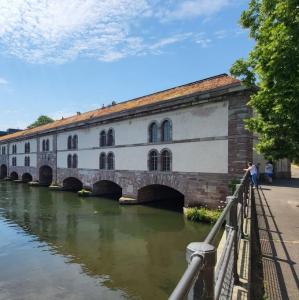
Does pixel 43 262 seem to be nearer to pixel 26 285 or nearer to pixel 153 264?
pixel 26 285

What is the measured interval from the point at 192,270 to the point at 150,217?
53.9 ft

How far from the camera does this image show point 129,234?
14250 millimetres

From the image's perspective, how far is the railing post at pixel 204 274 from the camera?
1697mm

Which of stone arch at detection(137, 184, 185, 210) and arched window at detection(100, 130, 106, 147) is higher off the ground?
arched window at detection(100, 130, 106, 147)

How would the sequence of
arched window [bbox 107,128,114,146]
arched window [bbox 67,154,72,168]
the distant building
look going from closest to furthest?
the distant building < arched window [bbox 107,128,114,146] < arched window [bbox 67,154,72,168]

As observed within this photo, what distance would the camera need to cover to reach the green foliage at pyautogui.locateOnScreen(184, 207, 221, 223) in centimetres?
1524

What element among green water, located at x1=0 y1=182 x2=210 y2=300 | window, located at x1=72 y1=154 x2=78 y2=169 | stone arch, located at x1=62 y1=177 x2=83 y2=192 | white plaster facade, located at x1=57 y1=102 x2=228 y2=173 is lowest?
green water, located at x1=0 y1=182 x2=210 y2=300

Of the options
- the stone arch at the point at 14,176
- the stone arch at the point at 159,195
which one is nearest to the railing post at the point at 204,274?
→ the stone arch at the point at 159,195

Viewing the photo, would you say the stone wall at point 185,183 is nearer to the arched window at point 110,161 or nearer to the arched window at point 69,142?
the arched window at point 110,161

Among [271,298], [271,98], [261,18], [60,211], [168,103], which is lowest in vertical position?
[60,211]

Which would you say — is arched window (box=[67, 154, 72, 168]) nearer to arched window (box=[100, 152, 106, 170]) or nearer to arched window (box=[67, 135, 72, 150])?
arched window (box=[67, 135, 72, 150])

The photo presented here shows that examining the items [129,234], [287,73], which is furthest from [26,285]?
[287,73]

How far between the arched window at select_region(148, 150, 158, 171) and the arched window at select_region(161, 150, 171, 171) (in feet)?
2.00

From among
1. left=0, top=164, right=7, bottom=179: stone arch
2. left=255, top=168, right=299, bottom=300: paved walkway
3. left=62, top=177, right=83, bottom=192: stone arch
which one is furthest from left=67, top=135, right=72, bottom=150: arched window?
left=0, top=164, right=7, bottom=179: stone arch
